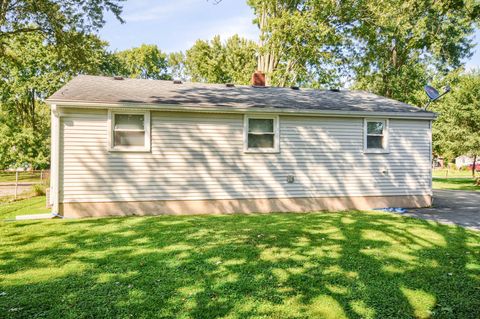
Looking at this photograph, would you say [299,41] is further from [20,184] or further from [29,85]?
[29,85]

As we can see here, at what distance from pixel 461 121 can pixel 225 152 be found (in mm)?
25087

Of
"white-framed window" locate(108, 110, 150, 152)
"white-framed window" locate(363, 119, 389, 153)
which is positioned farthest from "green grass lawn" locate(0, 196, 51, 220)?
"white-framed window" locate(363, 119, 389, 153)

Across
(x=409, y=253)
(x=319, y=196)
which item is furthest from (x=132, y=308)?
(x=319, y=196)

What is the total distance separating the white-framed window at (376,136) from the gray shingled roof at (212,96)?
482 millimetres

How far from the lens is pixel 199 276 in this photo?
14.9 feet

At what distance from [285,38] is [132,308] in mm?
20722

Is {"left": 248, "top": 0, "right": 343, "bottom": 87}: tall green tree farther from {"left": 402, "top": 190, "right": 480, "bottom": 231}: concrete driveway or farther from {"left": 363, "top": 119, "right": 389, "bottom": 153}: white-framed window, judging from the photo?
{"left": 402, "top": 190, "right": 480, "bottom": 231}: concrete driveway

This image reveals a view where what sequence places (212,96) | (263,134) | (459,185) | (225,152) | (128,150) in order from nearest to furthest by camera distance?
(128,150) → (225,152) → (263,134) → (212,96) → (459,185)

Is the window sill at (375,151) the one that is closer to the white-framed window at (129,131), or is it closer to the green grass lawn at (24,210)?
the white-framed window at (129,131)

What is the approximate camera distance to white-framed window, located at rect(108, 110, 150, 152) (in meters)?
9.71

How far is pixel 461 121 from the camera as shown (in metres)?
26.6

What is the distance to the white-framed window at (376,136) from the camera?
11477 millimetres

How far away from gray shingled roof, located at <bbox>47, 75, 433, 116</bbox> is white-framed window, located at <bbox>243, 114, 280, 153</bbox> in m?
0.48

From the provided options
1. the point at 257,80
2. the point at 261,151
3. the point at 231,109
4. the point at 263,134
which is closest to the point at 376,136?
the point at 263,134
